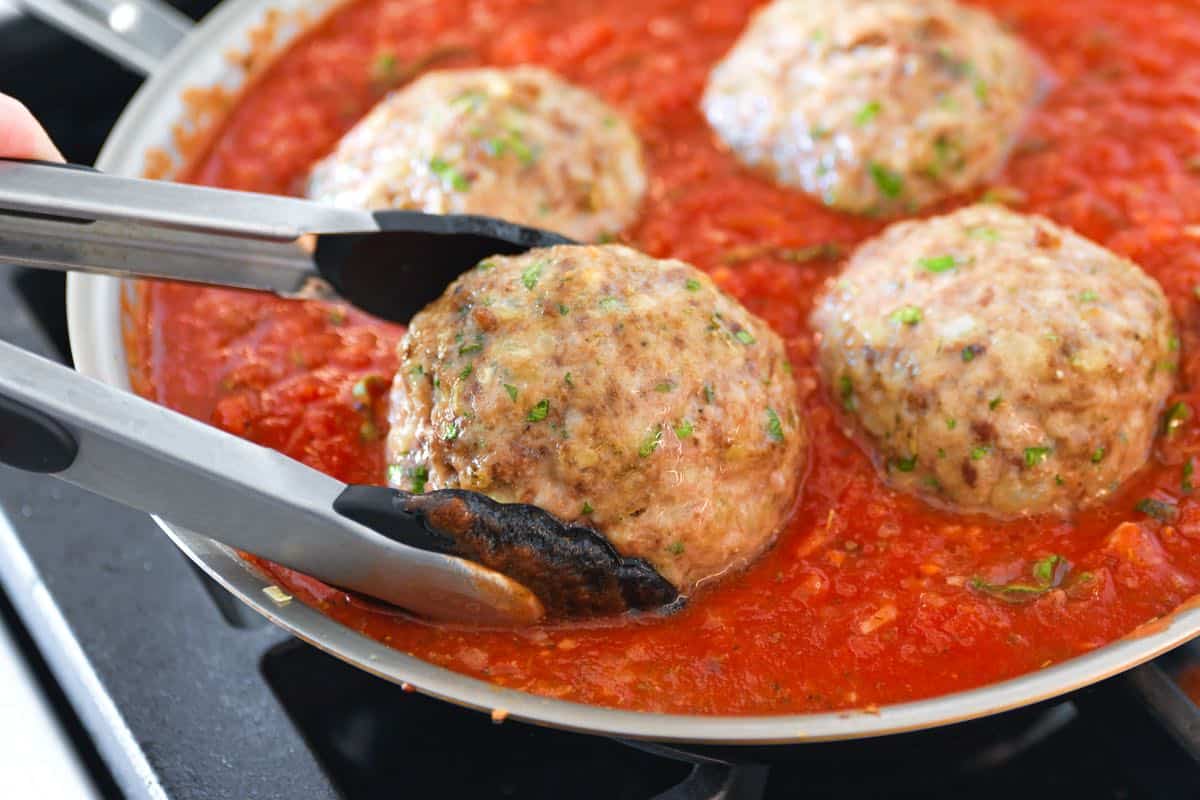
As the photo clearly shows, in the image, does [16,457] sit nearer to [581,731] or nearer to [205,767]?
[205,767]

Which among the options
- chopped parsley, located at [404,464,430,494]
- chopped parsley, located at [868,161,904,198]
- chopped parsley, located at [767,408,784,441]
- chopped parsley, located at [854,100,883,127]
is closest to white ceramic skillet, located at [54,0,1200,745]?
chopped parsley, located at [404,464,430,494]

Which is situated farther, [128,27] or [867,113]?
[128,27]

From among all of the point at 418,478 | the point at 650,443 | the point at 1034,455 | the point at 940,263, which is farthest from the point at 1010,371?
the point at 418,478

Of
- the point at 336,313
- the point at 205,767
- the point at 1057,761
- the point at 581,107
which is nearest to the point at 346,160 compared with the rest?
the point at 336,313

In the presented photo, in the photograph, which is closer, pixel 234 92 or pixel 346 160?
pixel 346 160

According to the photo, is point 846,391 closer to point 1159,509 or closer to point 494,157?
point 1159,509

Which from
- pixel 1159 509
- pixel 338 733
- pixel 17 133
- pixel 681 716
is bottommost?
pixel 338 733

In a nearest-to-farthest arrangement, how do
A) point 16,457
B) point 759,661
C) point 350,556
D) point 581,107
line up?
point 16,457, point 350,556, point 759,661, point 581,107

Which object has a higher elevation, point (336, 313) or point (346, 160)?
point (346, 160)
